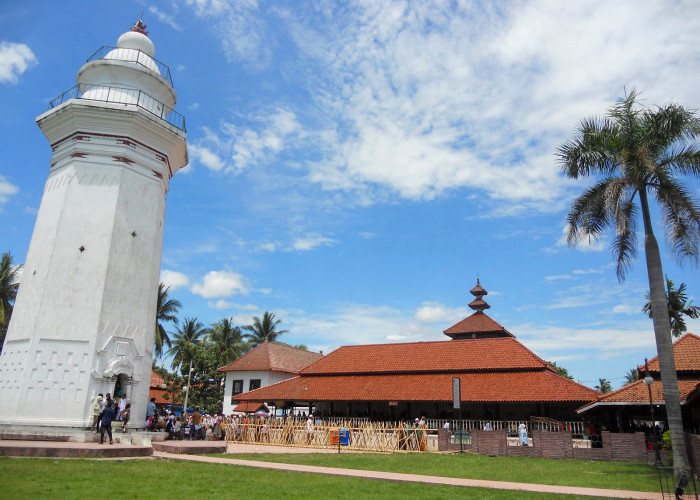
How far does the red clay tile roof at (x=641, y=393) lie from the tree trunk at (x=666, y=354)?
7.13 meters

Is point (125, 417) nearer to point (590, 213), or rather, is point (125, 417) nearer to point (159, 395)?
point (590, 213)

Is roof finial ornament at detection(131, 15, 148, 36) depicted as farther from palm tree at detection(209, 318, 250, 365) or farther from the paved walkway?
palm tree at detection(209, 318, 250, 365)

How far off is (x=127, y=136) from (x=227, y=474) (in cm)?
1431

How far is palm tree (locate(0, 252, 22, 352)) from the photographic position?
115ft

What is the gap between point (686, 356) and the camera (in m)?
22.3

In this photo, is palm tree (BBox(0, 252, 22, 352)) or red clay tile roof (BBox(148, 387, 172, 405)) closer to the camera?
palm tree (BBox(0, 252, 22, 352))

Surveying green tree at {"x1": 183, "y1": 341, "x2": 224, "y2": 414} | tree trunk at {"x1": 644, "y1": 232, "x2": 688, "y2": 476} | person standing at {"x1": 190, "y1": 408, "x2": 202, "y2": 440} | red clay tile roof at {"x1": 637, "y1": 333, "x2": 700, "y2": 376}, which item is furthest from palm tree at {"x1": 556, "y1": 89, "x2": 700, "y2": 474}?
green tree at {"x1": 183, "y1": 341, "x2": 224, "y2": 414}

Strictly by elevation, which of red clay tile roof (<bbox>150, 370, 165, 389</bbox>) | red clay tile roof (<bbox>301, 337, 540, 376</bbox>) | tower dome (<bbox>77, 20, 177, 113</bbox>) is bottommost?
red clay tile roof (<bbox>150, 370, 165, 389</bbox>)

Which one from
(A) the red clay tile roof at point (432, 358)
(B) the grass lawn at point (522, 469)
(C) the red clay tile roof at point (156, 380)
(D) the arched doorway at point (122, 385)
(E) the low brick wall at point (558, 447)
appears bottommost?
(B) the grass lawn at point (522, 469)

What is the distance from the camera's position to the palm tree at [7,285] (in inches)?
1378

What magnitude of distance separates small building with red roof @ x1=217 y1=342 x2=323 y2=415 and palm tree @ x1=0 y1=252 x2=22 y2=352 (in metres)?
16.6

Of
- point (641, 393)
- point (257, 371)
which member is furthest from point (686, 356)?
point (257, 371)

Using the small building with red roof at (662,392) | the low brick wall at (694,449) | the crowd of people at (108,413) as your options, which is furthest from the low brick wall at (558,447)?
the crowd of people at (108,413)

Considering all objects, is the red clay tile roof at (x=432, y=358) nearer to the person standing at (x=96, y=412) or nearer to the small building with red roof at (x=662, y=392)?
the small building with red roof at (x=662, y=392)
